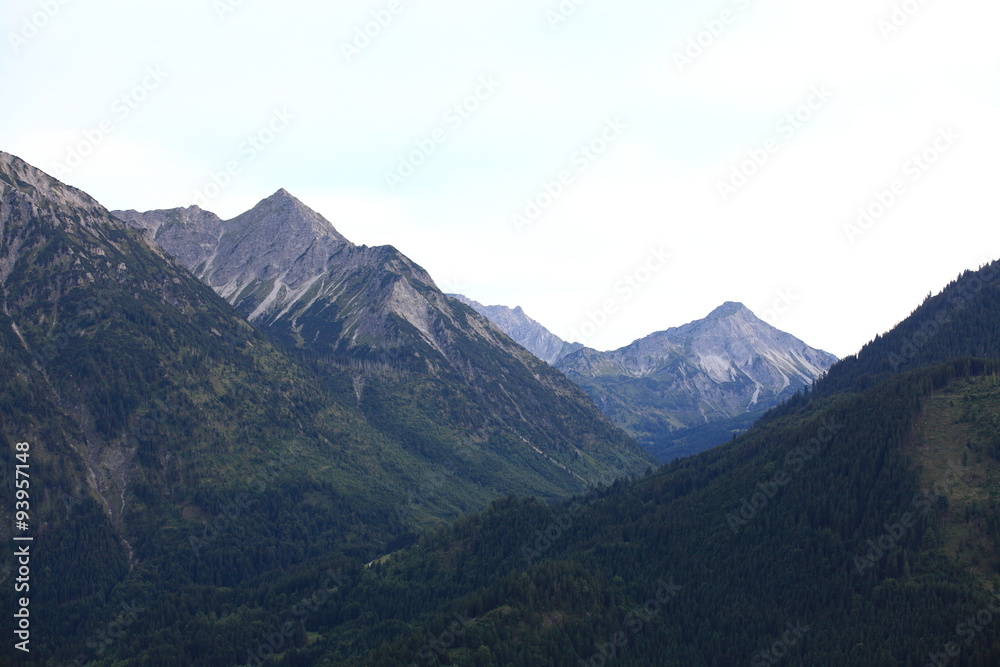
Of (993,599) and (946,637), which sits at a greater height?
(993,599)

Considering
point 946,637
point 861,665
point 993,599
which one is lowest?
point 861,665

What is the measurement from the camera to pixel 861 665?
19650 centimetres

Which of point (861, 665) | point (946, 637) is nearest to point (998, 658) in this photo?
point (946, 637)

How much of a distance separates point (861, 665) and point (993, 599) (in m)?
41.3

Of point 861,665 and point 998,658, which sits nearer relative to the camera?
point 998,658

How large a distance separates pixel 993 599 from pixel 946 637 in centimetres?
1883

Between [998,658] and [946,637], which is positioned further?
[946,637]

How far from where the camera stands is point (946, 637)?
19325cm

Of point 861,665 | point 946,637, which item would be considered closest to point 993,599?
point 946,637

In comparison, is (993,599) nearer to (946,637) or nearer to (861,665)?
(946,637)

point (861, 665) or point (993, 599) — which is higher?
point (993, 599)

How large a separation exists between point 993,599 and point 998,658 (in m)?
23.3

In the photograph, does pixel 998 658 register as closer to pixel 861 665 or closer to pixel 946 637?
pixel 946 637

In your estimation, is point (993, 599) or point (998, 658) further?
point (993, 599)
